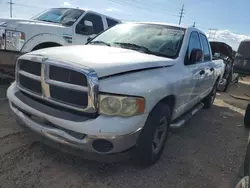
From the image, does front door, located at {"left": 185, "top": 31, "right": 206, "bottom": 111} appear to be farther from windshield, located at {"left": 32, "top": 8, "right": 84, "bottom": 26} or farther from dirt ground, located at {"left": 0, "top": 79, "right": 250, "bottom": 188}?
windshield, located at {"left": 32, "top": 8, "right": 84, "bottom": 26}

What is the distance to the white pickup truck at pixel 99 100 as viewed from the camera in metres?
2.52

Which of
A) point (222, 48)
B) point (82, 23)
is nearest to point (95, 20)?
point (82, 23)

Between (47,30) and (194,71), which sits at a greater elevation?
(47,30)

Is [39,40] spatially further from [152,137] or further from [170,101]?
[152,137]

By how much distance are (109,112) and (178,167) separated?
1.49 meters

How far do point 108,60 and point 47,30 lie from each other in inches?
137

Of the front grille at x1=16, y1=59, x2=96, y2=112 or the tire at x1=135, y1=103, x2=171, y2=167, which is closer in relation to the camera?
the front grille at x1=16, y1=59, x2=96, y2=112

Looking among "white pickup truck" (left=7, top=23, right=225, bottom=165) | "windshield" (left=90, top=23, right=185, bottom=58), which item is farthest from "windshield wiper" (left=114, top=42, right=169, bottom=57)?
"white pickup truck" (left=7, top=23, right=225, bottom=165)

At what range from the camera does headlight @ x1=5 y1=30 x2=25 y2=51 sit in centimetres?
524

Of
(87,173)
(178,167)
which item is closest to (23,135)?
(87,173)

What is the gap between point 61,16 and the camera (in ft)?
22.1

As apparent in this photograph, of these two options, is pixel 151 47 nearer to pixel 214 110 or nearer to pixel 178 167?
pixel 178 167

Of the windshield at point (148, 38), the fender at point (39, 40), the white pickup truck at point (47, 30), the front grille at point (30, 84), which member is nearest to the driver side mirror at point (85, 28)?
the white pickup truck at point (47, 30)

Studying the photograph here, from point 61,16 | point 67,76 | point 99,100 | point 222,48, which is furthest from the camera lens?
point 222,48
